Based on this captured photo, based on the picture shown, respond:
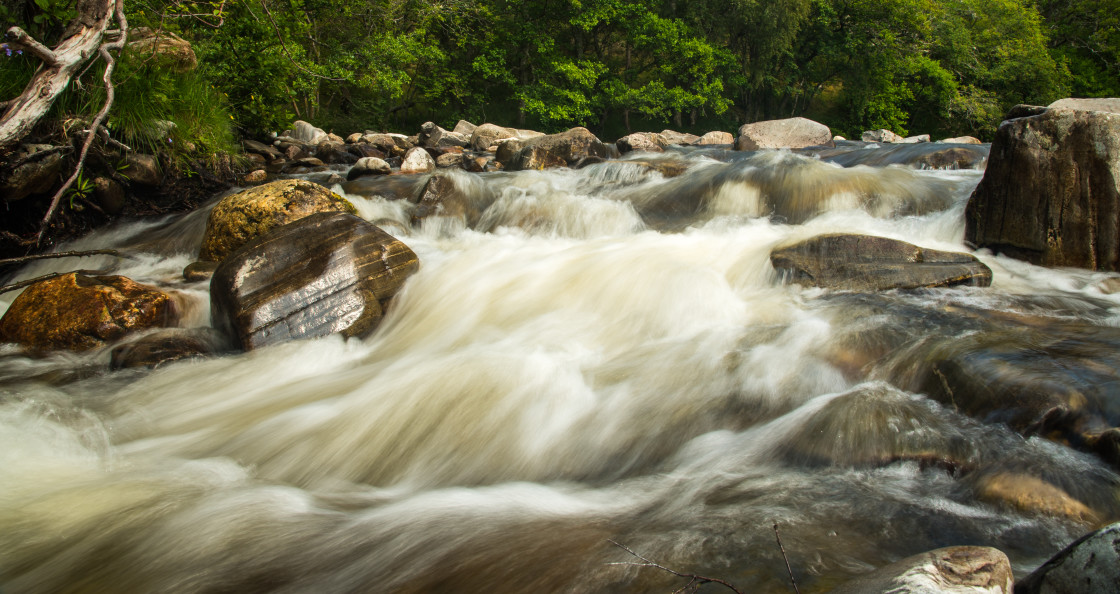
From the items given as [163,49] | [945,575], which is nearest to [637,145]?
[163,49]

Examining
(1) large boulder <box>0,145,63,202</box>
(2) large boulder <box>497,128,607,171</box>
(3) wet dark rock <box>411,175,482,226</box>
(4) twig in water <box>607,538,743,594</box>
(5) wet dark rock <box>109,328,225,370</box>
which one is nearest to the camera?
(4) twig in water <box>607,538,743,594</box>

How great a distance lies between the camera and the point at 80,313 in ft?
14.9

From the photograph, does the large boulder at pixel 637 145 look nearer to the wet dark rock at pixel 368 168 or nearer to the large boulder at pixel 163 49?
the wet dark rock at pixel 368 168

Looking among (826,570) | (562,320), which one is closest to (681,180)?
(562,320)

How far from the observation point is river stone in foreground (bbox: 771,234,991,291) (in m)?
4.30

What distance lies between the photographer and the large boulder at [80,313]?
4.46 m

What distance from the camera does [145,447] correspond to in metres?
3.20

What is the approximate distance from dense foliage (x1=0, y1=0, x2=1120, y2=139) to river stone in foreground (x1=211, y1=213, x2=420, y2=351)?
17343mm

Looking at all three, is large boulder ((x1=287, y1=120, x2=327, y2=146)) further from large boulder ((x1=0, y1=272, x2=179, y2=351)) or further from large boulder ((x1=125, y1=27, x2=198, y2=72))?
large boulder ((x1=0, y1=272, x2=179, y2=351))

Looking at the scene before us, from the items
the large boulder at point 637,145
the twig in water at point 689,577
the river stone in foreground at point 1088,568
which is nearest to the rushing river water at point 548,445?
the twig in water at point 689,577

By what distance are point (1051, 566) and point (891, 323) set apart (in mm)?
2460

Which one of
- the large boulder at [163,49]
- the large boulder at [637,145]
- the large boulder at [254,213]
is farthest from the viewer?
the large boulder at [637,145]

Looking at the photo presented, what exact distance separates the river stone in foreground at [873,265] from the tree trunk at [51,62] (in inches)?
260

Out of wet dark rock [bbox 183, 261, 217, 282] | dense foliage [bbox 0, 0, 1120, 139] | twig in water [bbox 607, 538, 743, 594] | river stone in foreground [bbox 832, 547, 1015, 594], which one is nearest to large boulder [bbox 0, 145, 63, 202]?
wet dark rock [bbox 183, 261, 217, 282]
